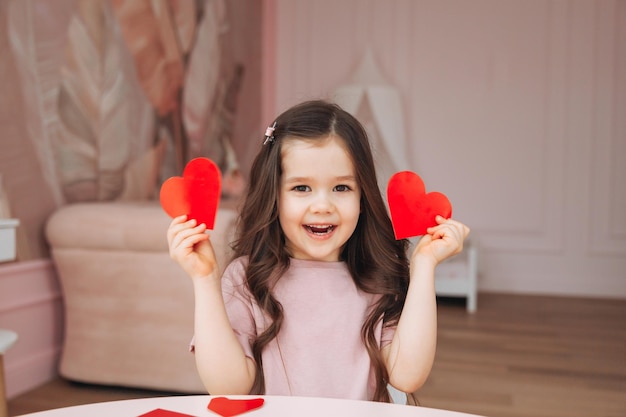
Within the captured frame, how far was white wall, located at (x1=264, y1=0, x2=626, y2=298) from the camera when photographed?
422 cm

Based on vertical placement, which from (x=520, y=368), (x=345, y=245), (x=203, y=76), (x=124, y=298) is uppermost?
(x=203, y=76)

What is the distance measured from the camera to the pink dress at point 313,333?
102 cm

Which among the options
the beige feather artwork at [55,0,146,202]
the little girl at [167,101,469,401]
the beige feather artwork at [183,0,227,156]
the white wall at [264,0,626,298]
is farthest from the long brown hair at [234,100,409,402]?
the white wall at [264,0,626,298]

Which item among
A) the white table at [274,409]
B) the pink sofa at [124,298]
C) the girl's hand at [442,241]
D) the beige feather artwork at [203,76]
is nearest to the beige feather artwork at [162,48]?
the beige feather artwork at [203,76]

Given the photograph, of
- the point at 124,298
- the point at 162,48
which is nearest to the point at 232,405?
the point at 124,298

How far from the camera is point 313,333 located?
1034 mm

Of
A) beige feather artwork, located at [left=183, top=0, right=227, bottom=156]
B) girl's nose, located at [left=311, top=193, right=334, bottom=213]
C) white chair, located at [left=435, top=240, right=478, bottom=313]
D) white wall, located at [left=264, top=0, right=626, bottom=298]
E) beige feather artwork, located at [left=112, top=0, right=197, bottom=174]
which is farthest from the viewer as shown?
white wall, located at [left=264, top=0, right=626, bottom=298]

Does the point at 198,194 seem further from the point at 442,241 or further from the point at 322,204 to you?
the point at 442,241

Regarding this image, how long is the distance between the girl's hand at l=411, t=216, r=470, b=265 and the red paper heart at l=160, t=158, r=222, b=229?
0.34 meters

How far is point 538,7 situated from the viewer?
14.1 ft

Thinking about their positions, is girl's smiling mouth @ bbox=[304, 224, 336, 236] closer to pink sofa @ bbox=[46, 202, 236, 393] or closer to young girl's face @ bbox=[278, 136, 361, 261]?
young girl's face @ bbox=[278, 136, 361, 261]

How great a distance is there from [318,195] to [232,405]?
0.44 m

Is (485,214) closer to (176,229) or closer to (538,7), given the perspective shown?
(538,7)

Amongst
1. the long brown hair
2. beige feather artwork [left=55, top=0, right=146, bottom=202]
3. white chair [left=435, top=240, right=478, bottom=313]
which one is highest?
beige feather artwork [left=55, top=0, right=146, bottom=202]
